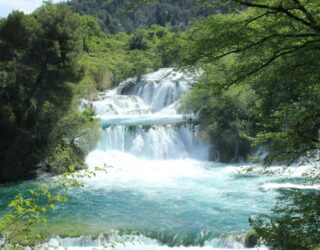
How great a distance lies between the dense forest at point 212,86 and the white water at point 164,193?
1290mm

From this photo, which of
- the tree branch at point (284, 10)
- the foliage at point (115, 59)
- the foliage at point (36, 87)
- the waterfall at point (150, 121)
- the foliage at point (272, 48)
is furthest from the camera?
the foliage at point (115, 59)

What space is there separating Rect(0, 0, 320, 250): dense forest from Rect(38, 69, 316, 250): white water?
1290 mm

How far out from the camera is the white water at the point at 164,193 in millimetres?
10188

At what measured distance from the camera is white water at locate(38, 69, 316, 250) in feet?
33.4

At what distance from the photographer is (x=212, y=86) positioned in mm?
5125

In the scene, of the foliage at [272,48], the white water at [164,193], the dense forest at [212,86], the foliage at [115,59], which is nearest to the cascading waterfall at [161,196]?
the white water at [164,193]

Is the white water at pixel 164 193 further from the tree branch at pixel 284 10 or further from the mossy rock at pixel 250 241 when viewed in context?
the tree branch at pixel 284 10

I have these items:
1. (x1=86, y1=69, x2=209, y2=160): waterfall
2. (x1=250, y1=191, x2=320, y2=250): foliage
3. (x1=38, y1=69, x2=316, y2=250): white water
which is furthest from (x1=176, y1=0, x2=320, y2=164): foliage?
(x1=86, y1=69, x2=209, y2=160): waterfall

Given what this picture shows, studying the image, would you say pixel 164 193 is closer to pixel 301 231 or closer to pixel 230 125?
pixel 230 125

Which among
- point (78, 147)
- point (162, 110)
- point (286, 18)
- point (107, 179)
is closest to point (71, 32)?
point (78, 147)

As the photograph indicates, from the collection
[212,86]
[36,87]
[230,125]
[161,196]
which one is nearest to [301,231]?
[212,86]

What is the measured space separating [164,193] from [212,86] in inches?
372

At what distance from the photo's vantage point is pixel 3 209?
12570 mm

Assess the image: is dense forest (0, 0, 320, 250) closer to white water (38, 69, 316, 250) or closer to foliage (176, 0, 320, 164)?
foliage (176, 0, 320, 164)
